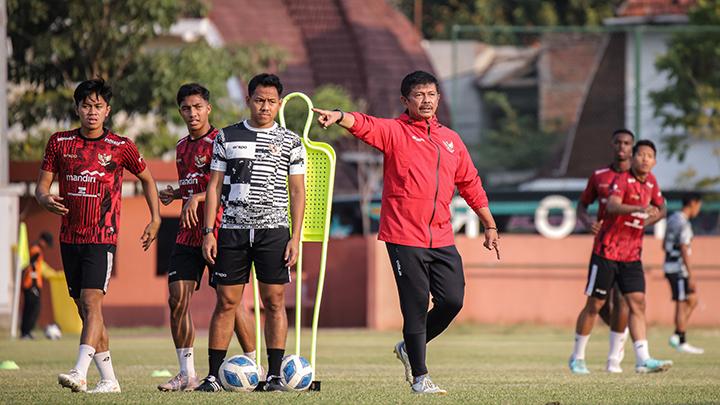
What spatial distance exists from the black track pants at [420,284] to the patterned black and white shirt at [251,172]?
901 millimetres

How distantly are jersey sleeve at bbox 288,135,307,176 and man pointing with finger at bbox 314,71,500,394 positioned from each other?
1.37 ft

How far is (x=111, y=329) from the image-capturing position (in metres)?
27.0

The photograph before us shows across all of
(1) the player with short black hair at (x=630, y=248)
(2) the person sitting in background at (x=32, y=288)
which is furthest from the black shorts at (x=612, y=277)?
(2) the person sitting in background at (x=32, y=288)

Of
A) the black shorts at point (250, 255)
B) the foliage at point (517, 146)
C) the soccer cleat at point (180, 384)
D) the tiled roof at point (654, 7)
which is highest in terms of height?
the tiled roof at point (654, 7)

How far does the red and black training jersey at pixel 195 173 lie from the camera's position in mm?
11383

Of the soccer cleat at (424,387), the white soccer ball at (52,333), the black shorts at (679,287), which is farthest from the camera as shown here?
the white soccer ball at (52,333)

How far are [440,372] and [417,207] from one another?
4.41m

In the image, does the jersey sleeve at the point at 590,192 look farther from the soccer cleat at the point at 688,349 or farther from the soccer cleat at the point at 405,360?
the soccer cleat at the point at 688,349

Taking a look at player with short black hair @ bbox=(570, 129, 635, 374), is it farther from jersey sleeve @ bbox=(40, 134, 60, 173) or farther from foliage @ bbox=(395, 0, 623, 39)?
foliage @ bbox=(395, 0, 623, 39)

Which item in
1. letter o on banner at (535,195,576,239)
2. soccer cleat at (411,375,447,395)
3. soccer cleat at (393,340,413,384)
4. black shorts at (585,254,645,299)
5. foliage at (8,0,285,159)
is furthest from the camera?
letter o on banner at (535,195,576,239)


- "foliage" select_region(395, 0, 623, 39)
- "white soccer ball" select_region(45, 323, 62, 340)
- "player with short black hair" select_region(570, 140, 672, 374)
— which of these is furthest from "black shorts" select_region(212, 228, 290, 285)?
"foliage" select_region(395, 0, 623, 39)

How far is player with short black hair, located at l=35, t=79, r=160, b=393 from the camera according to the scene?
10836 mm

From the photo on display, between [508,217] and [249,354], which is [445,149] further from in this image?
[508,217]

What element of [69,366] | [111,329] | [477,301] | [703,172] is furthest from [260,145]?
[703,172]
